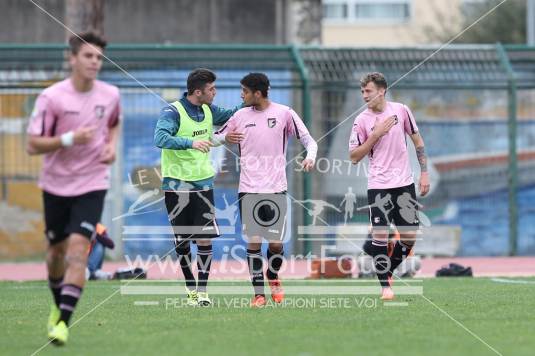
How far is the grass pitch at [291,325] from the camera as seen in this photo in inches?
312

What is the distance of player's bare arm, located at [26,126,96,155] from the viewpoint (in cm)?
817

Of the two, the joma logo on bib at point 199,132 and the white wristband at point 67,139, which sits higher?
the joma logo on bib at point 199,132

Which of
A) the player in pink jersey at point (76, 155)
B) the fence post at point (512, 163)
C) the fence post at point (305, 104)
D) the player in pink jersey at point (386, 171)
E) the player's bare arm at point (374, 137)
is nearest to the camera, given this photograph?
the player in pink jersey at point (76, 155)

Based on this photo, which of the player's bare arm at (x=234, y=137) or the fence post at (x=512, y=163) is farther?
the fence post at (x=512, y=163)

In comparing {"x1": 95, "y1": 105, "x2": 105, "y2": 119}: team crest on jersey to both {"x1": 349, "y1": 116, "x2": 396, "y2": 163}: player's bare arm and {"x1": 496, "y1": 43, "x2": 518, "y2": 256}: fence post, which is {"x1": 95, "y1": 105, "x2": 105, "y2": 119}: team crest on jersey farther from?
{"x1": 496, "y1": 43, "x2": 518, "y2": 256}: fence post

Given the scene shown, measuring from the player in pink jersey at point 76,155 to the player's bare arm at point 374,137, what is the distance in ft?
11.6

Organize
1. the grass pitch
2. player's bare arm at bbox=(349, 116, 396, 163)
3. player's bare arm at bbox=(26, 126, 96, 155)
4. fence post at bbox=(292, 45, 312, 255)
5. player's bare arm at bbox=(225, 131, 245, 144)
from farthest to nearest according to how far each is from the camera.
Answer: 1. fence post at bbox=(292, 45, 312, 255)
2. player's bare arm at bbox=(349, 116, 396, 163)
3. player's bare arm at bbox=(225, 131, 245, 144)
4. player's bare arm at bbox=(26, 126, 96, 155)
5. the grass pitch

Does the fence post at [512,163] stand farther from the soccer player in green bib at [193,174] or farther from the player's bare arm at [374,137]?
the soccer player in green bib at [193,174]

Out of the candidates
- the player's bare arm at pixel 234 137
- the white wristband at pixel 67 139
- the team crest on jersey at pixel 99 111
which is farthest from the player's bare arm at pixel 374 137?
the white wristband at pixel 67 139

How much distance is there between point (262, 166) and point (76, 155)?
304cm

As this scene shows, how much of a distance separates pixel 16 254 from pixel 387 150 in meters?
11.1

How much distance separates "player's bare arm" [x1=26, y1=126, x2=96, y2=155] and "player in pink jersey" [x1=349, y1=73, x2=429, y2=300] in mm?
4014

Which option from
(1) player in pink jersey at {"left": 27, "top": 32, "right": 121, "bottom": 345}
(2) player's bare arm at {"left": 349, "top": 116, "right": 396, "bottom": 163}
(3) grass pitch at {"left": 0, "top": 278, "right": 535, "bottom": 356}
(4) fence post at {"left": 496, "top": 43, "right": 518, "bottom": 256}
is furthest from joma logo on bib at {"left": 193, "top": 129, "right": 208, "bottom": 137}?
(4) fence post at {"left": 496, "top": 43, "right": 518, "bottom": 256}

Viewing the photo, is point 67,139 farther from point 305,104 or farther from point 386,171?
point 305,104
